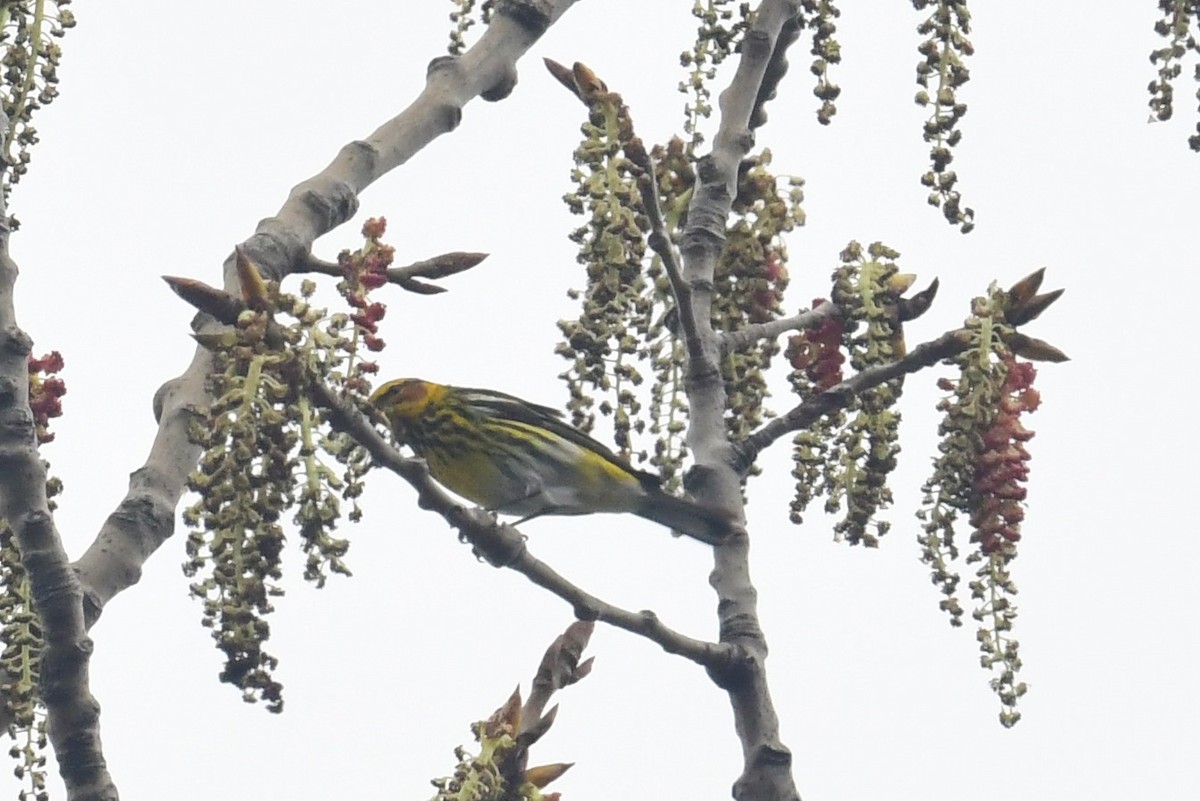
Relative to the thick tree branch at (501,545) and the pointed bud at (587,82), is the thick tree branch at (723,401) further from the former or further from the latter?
the pointed bud at (587,82)

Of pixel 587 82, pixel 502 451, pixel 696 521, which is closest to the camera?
pixel 587 82

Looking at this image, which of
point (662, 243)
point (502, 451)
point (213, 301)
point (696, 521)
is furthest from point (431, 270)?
point (502, 451)

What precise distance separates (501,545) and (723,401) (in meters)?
0.65

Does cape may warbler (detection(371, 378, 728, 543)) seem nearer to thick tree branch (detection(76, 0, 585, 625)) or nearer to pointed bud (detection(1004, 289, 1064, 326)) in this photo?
thick tree branch (detection(76, 0, 585, 625))

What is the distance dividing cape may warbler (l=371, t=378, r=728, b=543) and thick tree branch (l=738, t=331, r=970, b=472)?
201cm

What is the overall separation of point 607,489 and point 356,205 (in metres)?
1.90

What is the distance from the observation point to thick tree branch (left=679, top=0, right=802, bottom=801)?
103 inches

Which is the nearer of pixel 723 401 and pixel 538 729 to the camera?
pixel 538 729

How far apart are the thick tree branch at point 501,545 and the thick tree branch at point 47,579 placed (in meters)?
0.33

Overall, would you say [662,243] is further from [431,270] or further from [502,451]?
[502,451]

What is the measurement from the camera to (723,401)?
3.00 m

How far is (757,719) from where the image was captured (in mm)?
2662

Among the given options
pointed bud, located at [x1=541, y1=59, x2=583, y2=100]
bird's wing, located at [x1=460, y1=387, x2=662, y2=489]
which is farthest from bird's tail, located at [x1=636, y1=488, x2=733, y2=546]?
bird's wing, located at [x1=460, y1=387, x2=662, y2=489]

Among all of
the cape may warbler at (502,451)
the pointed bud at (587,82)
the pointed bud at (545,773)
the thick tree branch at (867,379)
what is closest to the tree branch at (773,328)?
the thick tree branch at (867,379)
